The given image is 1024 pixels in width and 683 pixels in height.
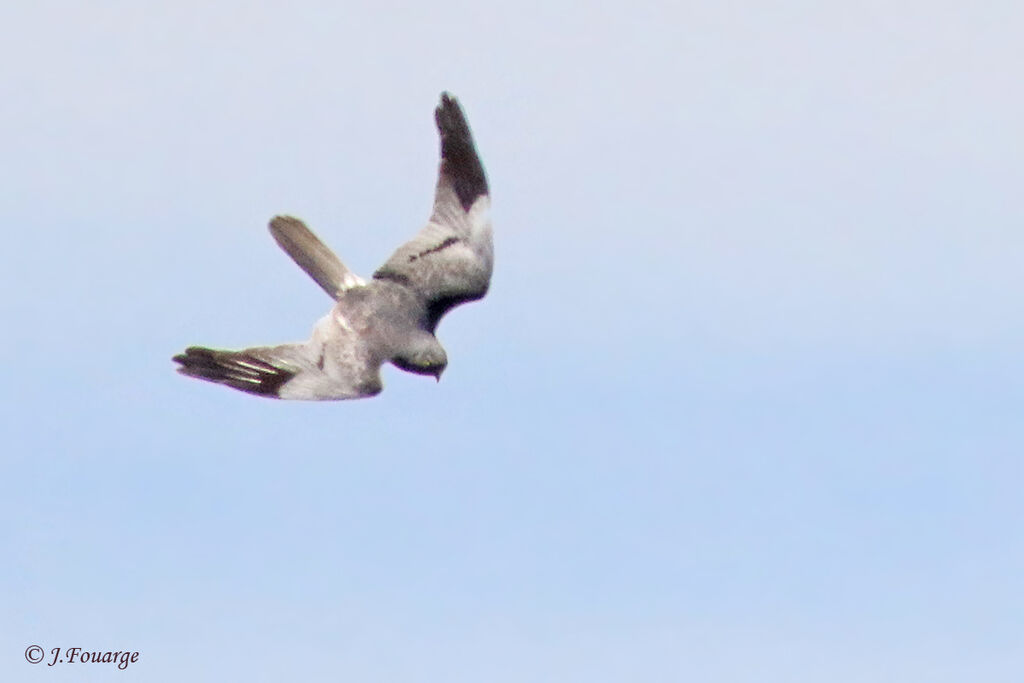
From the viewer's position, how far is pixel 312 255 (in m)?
21.8

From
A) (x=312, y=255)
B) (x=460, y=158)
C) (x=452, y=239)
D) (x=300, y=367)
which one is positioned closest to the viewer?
(x=300, y=367)

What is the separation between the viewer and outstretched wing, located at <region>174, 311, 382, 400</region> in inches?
782

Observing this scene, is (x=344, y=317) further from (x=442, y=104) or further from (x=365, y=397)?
(x=442, y=104)

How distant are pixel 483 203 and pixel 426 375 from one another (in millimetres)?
2434

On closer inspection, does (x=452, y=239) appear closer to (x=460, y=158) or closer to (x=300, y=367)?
(x=460, y=158)

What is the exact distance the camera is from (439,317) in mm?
21828

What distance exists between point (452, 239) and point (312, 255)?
5.37 feet

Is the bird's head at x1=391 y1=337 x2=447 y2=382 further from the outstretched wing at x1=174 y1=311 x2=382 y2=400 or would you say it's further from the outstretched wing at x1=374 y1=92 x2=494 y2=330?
the outstretched wing at x1=374 y1=92 x2=494 y2=330

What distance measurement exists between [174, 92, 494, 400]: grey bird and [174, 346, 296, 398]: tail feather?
10 mm

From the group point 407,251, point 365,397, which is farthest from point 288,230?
point 365,397

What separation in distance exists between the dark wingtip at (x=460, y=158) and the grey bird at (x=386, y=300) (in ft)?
0.04

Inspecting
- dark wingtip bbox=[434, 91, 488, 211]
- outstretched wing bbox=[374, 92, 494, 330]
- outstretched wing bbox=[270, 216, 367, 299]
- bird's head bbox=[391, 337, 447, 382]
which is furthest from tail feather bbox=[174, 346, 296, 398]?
dark wingtip bbox=[434, 91, 488, 211]

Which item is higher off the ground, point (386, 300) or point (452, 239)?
point (452, 239)

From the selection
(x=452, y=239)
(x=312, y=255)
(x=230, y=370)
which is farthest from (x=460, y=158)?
(x=230, y=370)
